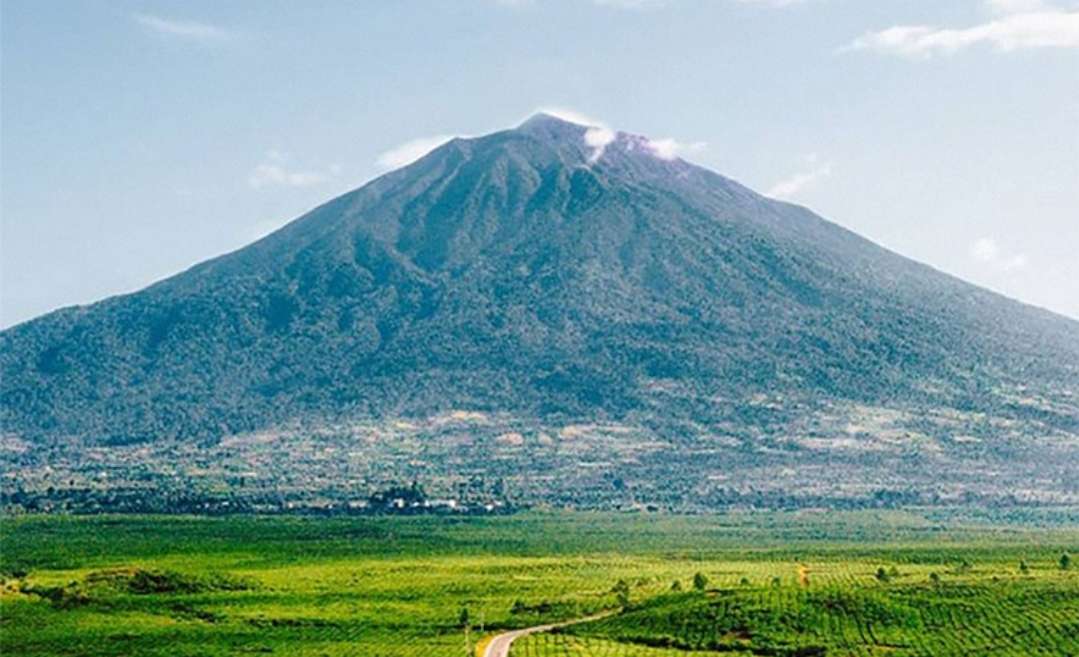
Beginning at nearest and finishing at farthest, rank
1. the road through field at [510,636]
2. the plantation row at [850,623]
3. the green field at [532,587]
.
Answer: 1. the road through field at [510,636]
2. the plantation row at [850,623]
3. the green field at [532,587]

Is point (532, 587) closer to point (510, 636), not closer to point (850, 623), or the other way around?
point (510, 636)

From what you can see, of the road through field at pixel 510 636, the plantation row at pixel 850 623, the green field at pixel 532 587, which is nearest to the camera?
the road through field at pixel 510 636

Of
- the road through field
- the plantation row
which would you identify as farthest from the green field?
the road through field

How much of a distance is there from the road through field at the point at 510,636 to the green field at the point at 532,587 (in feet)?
3.80

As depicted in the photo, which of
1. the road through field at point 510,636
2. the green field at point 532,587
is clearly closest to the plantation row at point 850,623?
the green field at point 532,587

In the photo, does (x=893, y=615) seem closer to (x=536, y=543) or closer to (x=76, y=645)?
(x=76, y=645)

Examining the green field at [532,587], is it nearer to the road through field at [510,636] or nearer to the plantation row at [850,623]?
the plantation row at [850,623]

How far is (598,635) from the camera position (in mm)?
93688

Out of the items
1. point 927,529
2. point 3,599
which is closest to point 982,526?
point 927,529

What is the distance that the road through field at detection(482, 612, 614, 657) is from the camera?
277 feet

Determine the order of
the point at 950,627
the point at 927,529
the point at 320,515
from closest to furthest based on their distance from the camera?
the point at 950,627 → the point at 927,529 → the point at 320,515

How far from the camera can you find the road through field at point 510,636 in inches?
3329

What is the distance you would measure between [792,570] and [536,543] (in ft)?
117

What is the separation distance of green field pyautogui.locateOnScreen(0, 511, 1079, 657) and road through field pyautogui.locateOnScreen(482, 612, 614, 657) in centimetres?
116
